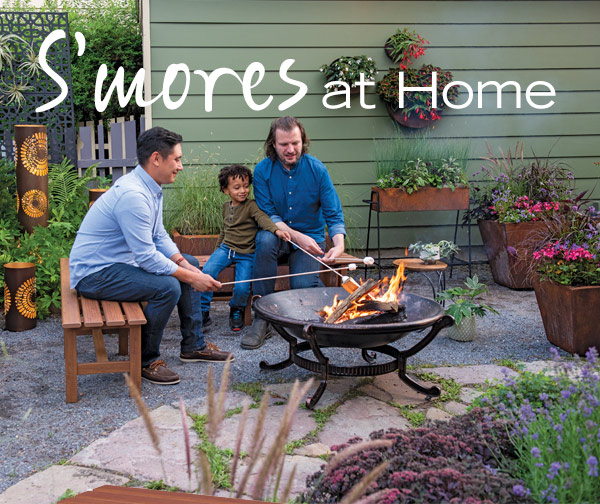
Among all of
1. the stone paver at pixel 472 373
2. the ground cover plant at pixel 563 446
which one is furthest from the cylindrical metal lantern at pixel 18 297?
the ground cover plant at pixel 563 446

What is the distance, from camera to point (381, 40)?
7113 millimetres

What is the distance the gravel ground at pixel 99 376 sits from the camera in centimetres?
324

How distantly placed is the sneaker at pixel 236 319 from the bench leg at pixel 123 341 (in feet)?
2.83

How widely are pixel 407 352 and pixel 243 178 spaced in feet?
6.41

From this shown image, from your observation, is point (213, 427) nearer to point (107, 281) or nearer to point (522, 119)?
point (107, 281)

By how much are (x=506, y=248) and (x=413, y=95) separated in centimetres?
179

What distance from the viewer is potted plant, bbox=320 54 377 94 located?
6859mm

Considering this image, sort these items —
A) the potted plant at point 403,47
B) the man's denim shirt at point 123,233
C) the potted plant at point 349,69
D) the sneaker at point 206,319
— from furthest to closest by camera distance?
the potted plant at point 403,47 < the potted plant at point 349,69 < the sneaker at point 206,319 < the man's denim shirt at point 123,233

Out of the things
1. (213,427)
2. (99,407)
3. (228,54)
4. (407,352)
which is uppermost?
(228,54)

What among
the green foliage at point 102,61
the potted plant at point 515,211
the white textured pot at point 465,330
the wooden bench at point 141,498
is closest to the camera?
the wooden bench at point 141,498

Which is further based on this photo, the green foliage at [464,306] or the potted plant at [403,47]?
the potted plant at [403,47]

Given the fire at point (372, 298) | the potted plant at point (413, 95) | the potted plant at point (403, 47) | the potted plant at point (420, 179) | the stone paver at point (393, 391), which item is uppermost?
the potted plant at point (403, 47)

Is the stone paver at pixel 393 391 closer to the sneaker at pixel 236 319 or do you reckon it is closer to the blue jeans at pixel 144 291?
the blue jeans at pixel 144 291

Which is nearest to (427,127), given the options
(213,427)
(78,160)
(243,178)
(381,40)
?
(381,40)
